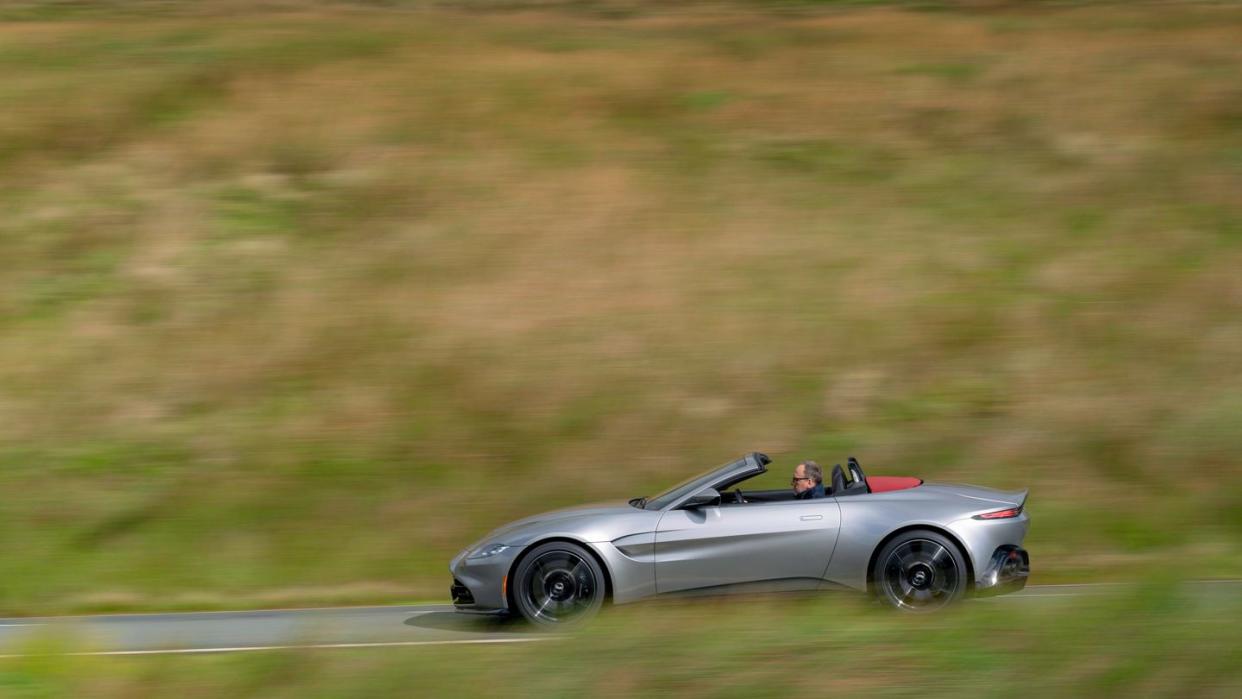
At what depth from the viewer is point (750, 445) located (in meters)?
13.4

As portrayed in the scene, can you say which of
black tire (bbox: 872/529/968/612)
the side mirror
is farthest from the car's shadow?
black tire (bbox: 872/529/968/612)

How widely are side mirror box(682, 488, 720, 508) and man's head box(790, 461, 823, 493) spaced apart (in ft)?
1.82

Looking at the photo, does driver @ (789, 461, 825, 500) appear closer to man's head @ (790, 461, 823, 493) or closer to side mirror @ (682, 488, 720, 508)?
man's head @ (790, 461, 823, 493)

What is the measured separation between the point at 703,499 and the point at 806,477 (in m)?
0.73

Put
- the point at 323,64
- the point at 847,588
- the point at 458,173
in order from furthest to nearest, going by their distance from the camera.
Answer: the point at 323,64, the point at 458,173, the point at 847,588

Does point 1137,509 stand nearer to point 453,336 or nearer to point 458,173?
point 453,336

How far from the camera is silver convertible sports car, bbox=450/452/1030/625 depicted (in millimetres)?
8328

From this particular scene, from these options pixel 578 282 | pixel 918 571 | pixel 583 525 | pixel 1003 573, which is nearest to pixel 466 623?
pixel 583 525

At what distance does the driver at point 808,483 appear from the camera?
8.69 m

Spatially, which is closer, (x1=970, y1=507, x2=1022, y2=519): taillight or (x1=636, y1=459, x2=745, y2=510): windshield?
(x1=970, y1=507, x2=1022, y2=519): taillight

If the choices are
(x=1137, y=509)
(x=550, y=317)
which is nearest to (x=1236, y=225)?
(x=1137, y=509)

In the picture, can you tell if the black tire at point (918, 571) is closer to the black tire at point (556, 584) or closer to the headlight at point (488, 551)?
the black tire at point (556, 584)

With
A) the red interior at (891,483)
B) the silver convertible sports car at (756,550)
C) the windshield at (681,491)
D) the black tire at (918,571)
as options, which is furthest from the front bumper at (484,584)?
the red interior at (891,483)

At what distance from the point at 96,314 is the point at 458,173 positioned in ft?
16.0
